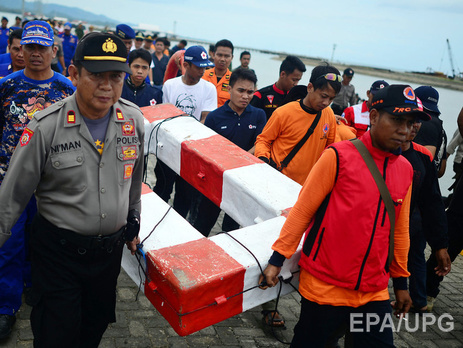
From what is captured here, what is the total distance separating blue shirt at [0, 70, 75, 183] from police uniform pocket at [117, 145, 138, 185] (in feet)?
4.09

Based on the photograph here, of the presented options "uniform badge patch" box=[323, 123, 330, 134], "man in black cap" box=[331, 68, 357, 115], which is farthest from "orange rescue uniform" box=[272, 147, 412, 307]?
"man in black cap" box=[331, 68, 357, 115]

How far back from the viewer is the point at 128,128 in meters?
2.38

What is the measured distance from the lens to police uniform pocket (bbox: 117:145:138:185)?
231 centimetres

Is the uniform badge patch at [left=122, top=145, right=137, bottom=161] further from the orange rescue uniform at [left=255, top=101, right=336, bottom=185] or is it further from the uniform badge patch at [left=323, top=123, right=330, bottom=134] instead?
the uniform badge patch at [left=323, top=123, right=330, bottom=134]

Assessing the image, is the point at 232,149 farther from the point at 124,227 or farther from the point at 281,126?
the point at 124,227

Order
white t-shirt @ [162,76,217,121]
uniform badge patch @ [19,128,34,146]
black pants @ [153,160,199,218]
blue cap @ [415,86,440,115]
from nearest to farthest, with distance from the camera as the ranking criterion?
uniform badge patch @ [19,128,34,146] → blue cap @ [415,86,440,115] → black pants @ [153,160,199,218] → white t-shirt @ [162,76,217,121]

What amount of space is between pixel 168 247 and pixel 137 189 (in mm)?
423

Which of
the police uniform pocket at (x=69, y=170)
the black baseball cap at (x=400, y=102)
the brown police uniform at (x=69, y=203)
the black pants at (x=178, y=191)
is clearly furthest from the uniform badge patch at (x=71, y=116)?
the black pants at (x=178, y=191)

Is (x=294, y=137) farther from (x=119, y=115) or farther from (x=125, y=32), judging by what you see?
(x=125, y=32)

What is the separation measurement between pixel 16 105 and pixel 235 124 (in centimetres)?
216

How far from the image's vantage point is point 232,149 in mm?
3684

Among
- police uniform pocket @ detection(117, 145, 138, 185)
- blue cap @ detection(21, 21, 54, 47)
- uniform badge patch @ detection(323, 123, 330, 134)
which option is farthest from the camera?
uniform badge patch @ detection(323, 123, 330, 134)

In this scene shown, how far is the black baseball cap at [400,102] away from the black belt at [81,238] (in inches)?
67.5

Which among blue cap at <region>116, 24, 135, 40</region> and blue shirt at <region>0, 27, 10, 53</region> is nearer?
blue cap at <region>116, 24, 135, 40</region>
